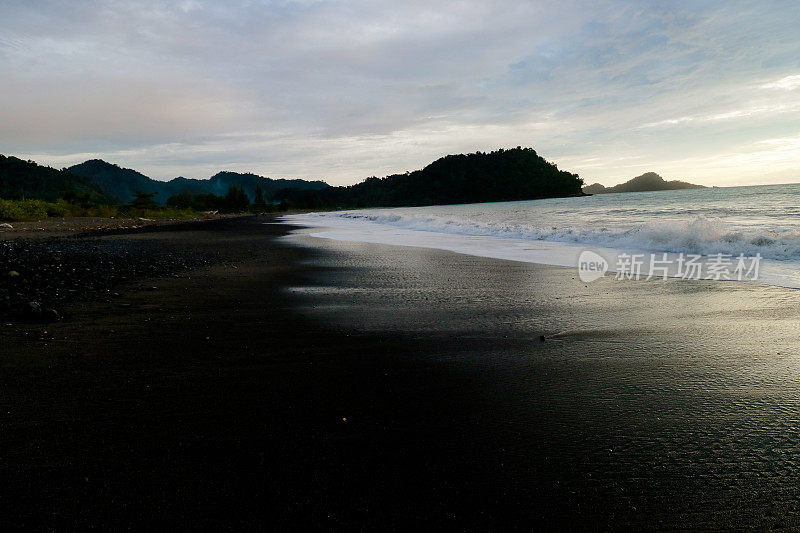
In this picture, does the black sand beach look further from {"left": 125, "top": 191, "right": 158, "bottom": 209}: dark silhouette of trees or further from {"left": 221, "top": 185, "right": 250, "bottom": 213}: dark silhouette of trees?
{"left": 221, "top": 185, "right": 250, "bottom": 213}: dark silhouette of trees

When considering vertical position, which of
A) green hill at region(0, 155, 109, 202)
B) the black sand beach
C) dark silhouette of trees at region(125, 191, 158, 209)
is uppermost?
green hill at region(0, 155, 109, 202)

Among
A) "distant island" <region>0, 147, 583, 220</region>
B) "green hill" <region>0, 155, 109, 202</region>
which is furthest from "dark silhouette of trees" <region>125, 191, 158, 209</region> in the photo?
"green hill" <region>0, 155, 109, 202</region>

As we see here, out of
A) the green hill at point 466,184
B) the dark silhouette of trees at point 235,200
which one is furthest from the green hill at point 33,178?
the green hill at point 466,184

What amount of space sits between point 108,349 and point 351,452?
9.67ft

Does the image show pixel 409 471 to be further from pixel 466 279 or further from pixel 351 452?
pixel 466 279

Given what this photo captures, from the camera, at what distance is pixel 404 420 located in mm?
Answer: 2539

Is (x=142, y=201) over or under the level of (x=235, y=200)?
under

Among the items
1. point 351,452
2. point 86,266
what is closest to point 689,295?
point 351,452

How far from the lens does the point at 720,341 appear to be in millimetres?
3984

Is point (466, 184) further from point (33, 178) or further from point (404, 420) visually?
point (404, 420)

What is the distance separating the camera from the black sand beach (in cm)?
178

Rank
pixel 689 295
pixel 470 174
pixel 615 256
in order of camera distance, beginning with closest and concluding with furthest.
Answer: pixel 689 295 < pixel 615 256 < pixel 470 174

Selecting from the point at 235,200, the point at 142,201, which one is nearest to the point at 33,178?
the point at 235,200

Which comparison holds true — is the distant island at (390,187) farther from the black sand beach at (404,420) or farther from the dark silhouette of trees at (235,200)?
the black sand beach at (404,420)
